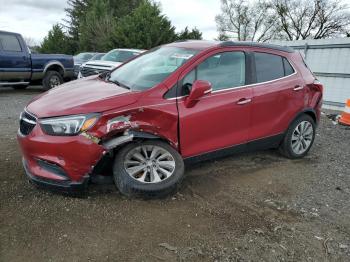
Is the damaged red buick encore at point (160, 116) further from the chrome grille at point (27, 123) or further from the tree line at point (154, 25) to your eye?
the tree line at point (154, 25)

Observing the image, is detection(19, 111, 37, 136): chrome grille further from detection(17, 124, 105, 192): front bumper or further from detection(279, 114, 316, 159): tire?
detection(279, 114, 316, 159): tire

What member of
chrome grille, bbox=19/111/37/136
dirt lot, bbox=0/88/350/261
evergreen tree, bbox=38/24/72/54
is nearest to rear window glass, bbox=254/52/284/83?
dirt lot, bbox=0/88/350/261

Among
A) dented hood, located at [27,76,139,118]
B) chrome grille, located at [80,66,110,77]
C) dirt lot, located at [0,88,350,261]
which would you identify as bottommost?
dirt lot, located at [0,88,350,261]

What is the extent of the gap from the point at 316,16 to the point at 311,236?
43123 millimetres

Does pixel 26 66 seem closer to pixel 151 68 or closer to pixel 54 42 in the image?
pixel 151 68

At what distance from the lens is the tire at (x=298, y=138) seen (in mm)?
5445

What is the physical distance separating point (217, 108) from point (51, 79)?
9.72m

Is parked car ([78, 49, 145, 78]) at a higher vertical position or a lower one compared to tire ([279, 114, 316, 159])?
higher

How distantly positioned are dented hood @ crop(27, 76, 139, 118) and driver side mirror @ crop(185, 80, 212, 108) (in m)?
0.58

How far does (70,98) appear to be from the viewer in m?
3.93

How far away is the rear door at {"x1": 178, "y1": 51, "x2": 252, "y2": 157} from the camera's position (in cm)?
417

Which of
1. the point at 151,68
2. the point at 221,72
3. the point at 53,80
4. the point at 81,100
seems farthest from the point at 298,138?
the point at 53,80

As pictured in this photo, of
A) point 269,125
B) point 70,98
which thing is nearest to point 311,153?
point 269,125

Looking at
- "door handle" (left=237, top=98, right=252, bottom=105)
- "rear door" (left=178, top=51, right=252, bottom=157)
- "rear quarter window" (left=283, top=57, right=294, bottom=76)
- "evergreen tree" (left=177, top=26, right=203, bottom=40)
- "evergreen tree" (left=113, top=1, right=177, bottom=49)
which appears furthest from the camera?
"evergreen tree" (left=177, top=26, right=203, bottom=40)
